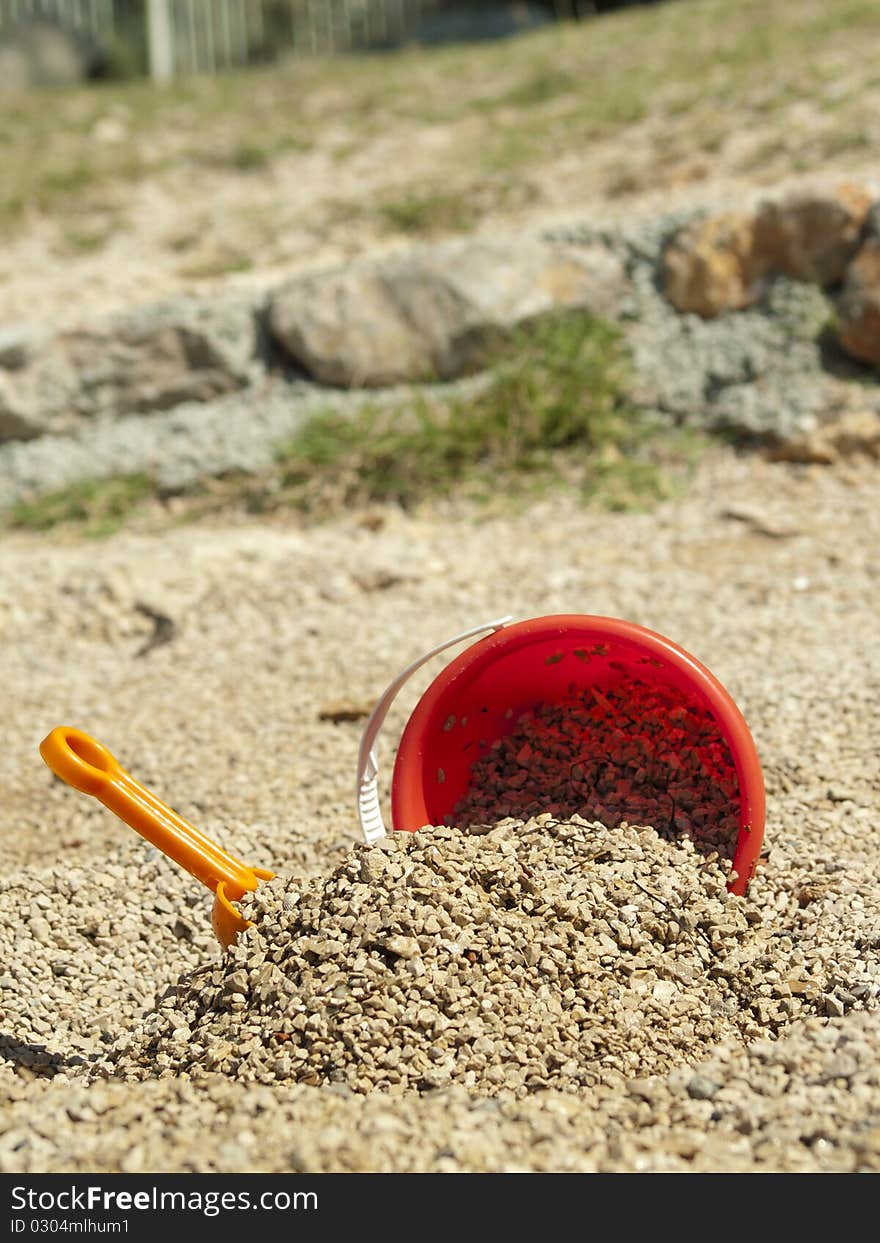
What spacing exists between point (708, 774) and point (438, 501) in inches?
89.3

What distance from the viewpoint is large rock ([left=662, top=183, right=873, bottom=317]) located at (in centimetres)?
452

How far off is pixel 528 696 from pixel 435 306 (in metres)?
2.73

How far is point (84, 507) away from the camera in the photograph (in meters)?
4.55

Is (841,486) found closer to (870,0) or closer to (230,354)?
(230,354)

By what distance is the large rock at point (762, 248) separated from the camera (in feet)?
14.8

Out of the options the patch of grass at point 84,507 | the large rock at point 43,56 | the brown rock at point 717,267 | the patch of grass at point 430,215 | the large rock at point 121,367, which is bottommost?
the patch of grass at point 84,507

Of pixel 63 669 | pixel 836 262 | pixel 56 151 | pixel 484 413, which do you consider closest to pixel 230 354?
pixel 484 413

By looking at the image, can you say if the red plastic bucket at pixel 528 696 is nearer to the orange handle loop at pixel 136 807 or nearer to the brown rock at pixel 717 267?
the orange handle loop at pixel 136 807

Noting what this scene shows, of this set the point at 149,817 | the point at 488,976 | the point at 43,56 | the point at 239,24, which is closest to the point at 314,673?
the point at 149,817

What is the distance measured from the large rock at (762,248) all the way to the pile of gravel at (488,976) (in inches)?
123

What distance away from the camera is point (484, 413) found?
4.50 metres

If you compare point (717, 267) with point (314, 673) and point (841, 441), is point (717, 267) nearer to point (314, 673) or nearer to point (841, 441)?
point (841, 441)

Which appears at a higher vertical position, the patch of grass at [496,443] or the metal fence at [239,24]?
the metal fence at [239,24]

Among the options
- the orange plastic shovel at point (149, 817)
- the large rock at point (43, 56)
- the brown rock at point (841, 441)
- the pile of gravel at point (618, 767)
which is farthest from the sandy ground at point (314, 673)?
the large rock at point (43, 56)
